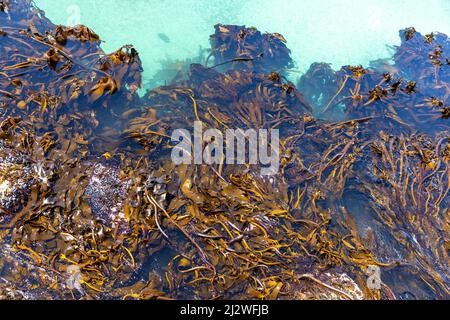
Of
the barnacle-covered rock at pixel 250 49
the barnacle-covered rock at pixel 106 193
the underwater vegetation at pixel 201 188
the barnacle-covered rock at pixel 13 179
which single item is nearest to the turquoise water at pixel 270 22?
the barnacle-covered rock at pixel 250 49

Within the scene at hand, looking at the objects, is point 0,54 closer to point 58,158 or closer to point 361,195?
point 58,158

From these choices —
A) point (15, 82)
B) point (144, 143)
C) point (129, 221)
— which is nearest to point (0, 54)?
point (15, 82)

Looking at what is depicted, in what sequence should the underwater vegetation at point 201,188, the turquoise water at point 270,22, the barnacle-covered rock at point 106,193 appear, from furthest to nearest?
the turquoise water at point 270,22
the barnacle-covered rock at point 106,193
the underwater vegetation at point 201,188

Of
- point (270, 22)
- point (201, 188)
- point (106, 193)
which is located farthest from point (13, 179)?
point (270, 22)

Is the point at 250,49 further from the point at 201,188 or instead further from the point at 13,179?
the point at 13,179

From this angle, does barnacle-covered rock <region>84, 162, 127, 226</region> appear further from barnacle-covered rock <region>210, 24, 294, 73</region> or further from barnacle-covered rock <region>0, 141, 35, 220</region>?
barnacle-covered rock <region>210, 24, 294, 73</region>

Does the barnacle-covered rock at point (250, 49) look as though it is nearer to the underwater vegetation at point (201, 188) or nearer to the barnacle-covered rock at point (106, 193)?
the underwater vegetation at point (201, 188)

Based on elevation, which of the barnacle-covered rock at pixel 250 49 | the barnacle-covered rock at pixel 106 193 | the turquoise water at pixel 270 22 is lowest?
the barnacle-covered rock at pixel 106 193
